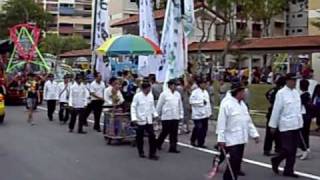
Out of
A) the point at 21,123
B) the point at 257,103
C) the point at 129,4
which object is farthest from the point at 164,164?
the point at 129,4

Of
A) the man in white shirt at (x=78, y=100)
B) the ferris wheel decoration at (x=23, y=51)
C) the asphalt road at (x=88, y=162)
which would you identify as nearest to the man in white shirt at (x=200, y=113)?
the asphalt road at (x=88, y=162)

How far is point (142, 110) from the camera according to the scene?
13516mm

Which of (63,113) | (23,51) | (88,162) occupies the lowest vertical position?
(88,162)

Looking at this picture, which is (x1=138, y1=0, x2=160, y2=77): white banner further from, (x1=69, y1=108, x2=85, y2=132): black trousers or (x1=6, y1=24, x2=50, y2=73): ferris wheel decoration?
(x1=6, y1=24, x2=50, y2=73): ferris wheel decoration

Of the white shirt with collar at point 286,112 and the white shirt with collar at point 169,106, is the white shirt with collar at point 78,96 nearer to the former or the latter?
the white shirt with collar at point 169,106

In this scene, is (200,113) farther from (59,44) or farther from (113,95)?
(59,44)

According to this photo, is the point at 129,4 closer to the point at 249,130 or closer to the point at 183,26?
the point at 183,26

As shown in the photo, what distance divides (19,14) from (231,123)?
63082 mm

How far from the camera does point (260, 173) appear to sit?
11742mm

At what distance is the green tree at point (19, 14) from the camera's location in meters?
69.1

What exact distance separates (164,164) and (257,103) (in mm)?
17191

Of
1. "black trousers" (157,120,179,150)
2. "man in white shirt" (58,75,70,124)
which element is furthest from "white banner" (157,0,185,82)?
"man in white shirt" (58,75,70,124)

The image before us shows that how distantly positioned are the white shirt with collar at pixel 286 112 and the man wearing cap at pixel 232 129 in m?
1.97

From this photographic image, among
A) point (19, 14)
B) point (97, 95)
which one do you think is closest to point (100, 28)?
point (97, 95)
